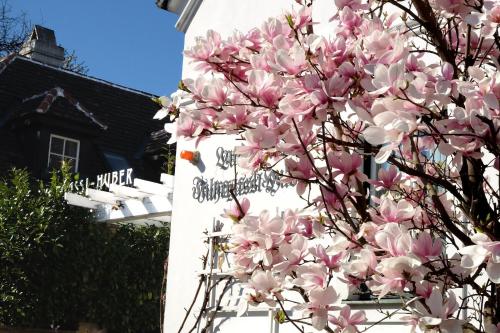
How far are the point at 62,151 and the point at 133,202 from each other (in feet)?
15.2

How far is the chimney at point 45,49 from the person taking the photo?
21.7m

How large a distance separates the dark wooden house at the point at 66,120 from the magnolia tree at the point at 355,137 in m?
14.6

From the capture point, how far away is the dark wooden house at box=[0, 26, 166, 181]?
60.2 ft

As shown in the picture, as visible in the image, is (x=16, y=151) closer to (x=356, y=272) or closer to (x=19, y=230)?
(x=19, y=230)

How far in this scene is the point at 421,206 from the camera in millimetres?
3461

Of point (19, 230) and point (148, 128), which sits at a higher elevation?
point (148, 128)

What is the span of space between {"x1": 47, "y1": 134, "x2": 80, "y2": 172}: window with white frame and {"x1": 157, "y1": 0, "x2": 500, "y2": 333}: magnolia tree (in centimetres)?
1513

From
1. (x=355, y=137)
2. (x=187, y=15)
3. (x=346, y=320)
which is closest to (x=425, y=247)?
(x=346, y=320)

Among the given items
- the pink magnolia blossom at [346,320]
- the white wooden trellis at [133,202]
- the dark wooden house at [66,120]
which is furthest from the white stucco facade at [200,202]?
the dark wooden house at [66,120]

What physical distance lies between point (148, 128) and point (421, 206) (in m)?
18.1

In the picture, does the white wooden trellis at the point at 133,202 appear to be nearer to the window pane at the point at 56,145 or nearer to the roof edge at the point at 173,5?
the roof edge at the point at 173,5

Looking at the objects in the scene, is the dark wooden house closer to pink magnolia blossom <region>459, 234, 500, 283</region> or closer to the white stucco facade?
the white stucco facade

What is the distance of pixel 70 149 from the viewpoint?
62.2 feet

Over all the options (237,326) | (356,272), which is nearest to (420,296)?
(356,272)
